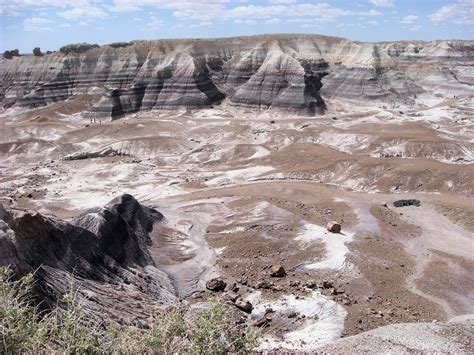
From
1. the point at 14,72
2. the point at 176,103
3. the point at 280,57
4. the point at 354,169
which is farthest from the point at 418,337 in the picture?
the point at 14,72

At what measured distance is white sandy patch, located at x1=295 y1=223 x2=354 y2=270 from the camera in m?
27.7

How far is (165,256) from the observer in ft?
103

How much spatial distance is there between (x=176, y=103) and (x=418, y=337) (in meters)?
85.9

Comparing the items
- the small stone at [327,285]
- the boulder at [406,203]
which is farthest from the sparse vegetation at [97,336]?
the boulder at [406,203]

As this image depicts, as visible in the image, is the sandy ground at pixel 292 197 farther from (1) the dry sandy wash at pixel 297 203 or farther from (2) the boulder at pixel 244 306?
(2) the boulder at pixel 244 306

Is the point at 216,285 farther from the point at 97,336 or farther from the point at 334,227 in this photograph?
the point at 97,336

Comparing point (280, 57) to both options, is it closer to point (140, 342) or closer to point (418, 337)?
point (418, 337)

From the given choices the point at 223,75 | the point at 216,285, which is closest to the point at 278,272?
the point at 216,285

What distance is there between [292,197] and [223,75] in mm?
72557

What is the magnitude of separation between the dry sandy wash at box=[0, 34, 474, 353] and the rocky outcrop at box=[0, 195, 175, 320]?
0.85m

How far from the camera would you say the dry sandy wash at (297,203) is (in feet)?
73.8

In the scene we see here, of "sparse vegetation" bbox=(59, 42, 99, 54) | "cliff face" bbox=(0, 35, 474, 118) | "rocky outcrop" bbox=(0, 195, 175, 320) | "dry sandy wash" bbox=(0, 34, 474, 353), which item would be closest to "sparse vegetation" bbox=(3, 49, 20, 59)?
"cliff face" bbox=(0, 35, 474, 118)

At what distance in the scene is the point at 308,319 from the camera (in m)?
22.1

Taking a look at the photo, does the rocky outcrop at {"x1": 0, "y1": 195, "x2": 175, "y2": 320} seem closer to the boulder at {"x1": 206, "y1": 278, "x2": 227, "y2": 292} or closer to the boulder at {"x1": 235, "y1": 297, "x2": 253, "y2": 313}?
the boulder at {"x1": 206, "y1": 278, "x2": 227, "y2": 292}
